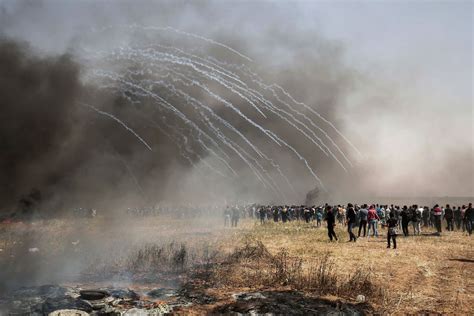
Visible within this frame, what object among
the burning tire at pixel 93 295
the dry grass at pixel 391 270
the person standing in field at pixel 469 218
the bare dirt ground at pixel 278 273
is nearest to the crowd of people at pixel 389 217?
the person standing in field at pixel 469 218

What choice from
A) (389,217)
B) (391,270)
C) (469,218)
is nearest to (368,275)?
(391,270)

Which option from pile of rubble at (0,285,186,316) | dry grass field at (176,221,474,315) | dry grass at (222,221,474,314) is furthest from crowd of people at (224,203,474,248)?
pile of rubble at (0,285,186,316)

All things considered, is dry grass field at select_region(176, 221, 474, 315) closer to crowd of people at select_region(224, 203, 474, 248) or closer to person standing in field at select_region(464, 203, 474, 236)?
crowd of people at select_region(224, 203, 474, 248)

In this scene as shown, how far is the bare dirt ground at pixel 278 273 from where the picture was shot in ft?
31.7

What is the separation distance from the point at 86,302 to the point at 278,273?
554 cm

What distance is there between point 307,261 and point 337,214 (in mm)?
19356

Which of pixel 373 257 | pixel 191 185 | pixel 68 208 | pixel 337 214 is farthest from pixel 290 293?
pixel 191 185

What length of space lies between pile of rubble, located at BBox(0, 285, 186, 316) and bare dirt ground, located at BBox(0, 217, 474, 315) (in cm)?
48

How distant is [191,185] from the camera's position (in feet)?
212

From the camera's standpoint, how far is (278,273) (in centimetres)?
1180

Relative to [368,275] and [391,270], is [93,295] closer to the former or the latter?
[368,275]

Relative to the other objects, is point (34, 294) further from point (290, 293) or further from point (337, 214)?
point (337, 214)

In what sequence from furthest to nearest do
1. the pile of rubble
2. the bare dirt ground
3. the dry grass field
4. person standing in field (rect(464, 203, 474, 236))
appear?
person standing in field (rect(464, 203, 474, 236)), the dry grass field, the bare dirt ground, the pile of rubble

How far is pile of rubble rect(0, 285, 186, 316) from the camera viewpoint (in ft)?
30.1
